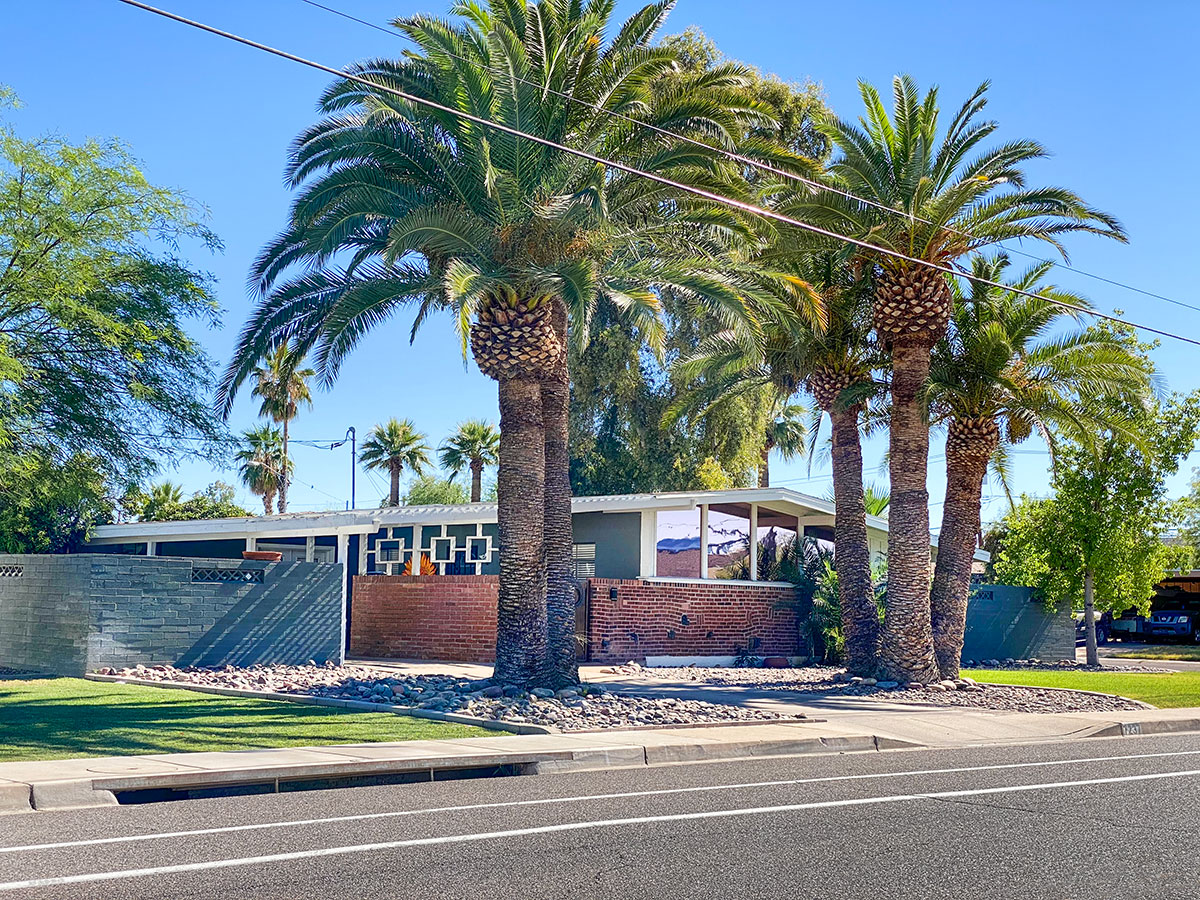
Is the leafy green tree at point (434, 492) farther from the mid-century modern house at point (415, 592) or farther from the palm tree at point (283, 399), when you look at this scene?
the mid-century modern house at point (415, 592)

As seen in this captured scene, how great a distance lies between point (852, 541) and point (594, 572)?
6.78 meters

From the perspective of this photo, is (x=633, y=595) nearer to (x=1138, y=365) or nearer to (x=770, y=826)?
(x=1138, y=365)

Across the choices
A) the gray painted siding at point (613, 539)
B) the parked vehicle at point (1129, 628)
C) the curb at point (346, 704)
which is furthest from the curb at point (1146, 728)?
the parked vehicle at point (1129, 628)

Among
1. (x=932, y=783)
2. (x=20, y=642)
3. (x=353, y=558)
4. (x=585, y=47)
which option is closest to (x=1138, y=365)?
(x=585, y=47)

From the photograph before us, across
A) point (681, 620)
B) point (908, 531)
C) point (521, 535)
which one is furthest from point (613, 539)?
point (521, 535)

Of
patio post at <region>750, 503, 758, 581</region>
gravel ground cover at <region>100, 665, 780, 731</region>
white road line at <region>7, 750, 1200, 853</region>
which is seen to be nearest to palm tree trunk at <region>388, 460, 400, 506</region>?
patio post at <region>750, 503, 758, 581</region>

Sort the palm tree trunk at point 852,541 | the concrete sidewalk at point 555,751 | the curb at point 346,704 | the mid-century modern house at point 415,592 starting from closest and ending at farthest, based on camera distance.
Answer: the concrete sidewalk at point 555,751 → the curb at point 346,704 → the mid-century modern house at point 415,592 → the palm tree trunk at point 852,541

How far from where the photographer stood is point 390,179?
1684cm

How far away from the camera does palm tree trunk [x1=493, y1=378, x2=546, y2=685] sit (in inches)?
654

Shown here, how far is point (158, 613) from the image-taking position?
19250 millimetres

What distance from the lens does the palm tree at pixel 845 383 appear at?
2192 cm

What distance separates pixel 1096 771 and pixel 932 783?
2.09m

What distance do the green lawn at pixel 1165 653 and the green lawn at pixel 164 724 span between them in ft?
100

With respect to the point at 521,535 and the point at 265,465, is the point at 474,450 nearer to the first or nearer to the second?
the point at 265,465
